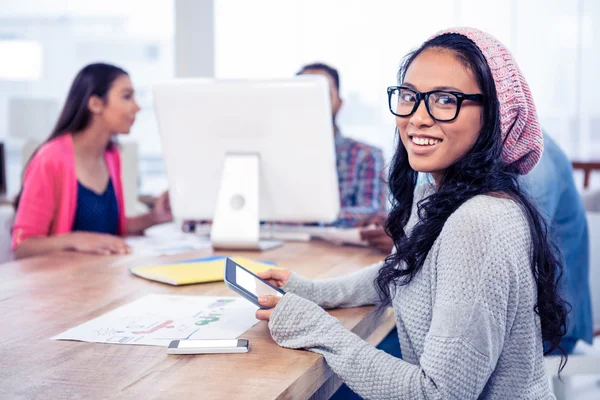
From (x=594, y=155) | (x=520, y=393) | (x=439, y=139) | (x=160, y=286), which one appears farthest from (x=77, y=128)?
(x=594, y=155)

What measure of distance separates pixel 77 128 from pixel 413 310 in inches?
70.8

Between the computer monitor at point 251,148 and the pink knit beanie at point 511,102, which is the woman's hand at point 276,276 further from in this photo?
the computer monitor at point 251,148

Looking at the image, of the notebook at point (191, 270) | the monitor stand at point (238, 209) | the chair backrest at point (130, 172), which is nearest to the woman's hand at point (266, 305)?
the notebook at point (191, 270)

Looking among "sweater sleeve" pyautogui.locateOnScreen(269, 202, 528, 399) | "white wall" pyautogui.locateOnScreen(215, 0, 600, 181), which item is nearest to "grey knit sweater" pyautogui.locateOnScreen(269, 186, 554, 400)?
"sweater sleeve" pyautogui.locateOnScreen(269, 202, 528, 399)

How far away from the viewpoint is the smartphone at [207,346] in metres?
1.12

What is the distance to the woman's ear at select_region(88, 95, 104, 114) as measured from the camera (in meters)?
2.64

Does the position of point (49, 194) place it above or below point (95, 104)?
below

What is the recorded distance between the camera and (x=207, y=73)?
174 inches

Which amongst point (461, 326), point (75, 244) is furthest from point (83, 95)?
point (461, 326)

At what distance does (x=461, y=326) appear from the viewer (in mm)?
1027

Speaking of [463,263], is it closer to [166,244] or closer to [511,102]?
[511,102]

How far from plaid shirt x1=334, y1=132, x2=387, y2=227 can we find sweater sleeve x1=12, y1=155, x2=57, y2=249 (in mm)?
1158

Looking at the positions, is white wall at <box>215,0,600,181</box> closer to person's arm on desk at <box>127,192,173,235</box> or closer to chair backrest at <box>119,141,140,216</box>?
chair backrest at <box>119,141,140,216</box>

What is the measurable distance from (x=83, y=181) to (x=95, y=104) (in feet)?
1.07
